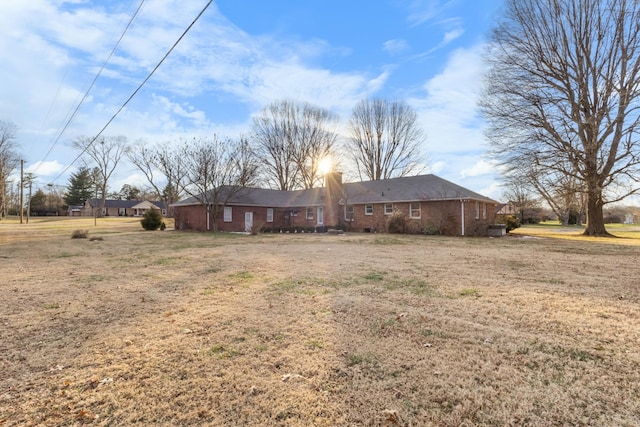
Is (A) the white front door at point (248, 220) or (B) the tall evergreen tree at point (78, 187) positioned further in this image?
(B) the tall evergreen tree at point (78, 187)

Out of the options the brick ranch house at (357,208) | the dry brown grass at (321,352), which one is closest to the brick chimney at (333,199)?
the brick ranch house at (357,208)

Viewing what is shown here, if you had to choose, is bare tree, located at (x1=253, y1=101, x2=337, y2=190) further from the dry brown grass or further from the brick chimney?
the dry brown grass

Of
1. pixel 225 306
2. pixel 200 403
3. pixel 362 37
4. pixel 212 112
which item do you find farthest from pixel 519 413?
pixel 212 112

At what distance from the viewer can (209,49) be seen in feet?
32.7

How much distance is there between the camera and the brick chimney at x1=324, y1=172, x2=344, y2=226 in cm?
2842

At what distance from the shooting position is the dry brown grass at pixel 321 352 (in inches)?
102

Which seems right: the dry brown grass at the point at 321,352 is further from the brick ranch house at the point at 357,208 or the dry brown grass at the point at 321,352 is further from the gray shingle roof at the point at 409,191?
the gray shingle roof at the point at 409,191

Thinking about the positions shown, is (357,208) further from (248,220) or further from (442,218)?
(248,220)

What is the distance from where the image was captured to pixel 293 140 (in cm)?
4172

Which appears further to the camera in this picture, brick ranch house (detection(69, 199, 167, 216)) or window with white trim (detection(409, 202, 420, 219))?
brick ranch house (detection(69, 199, 167, 216))

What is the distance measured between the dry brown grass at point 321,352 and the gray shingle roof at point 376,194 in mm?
16216

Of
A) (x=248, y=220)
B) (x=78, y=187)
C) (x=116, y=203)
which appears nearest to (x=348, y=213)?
(x=248, y=220)

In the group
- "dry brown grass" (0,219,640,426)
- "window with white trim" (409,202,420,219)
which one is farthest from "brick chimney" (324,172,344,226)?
"dry brown grass" (0,219,640,426)

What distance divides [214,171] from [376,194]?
12868 millimetres
